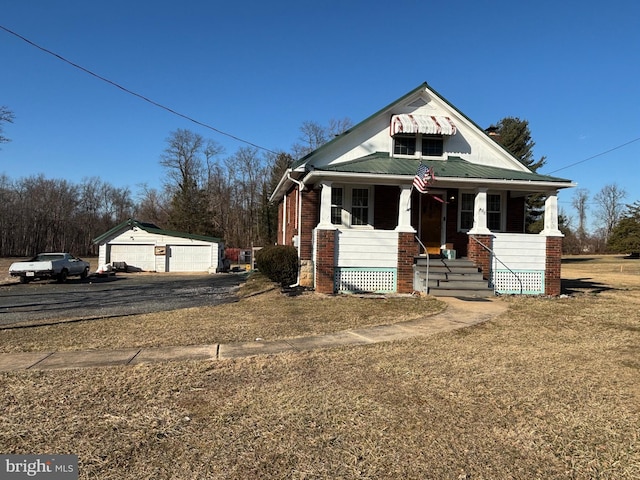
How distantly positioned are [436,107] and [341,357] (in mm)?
11817

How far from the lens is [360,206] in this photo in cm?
1434

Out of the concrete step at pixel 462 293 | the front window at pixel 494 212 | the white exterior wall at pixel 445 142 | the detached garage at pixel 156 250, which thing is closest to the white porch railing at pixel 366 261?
the concrete step at pixel 462 293

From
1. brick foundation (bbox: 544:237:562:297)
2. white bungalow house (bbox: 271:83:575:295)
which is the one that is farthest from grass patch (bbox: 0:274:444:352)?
brick foundation (bbox: 544:237:562:297)

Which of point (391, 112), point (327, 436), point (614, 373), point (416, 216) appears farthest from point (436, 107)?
point (327, 436)

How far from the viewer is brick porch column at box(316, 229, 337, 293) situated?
12359 mm

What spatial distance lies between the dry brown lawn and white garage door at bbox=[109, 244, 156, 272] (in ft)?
80.8

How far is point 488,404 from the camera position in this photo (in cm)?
414

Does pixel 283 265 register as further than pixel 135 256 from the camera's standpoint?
No

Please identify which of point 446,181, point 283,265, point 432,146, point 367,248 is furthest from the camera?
point 432,146

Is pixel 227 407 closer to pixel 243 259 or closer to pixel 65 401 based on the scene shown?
pixel 65 401

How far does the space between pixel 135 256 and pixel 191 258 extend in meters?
3.60

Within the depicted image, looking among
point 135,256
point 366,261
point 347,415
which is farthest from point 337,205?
point 135,256

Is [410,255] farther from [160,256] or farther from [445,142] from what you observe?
[160,256]

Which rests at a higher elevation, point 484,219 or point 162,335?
point 484,219
